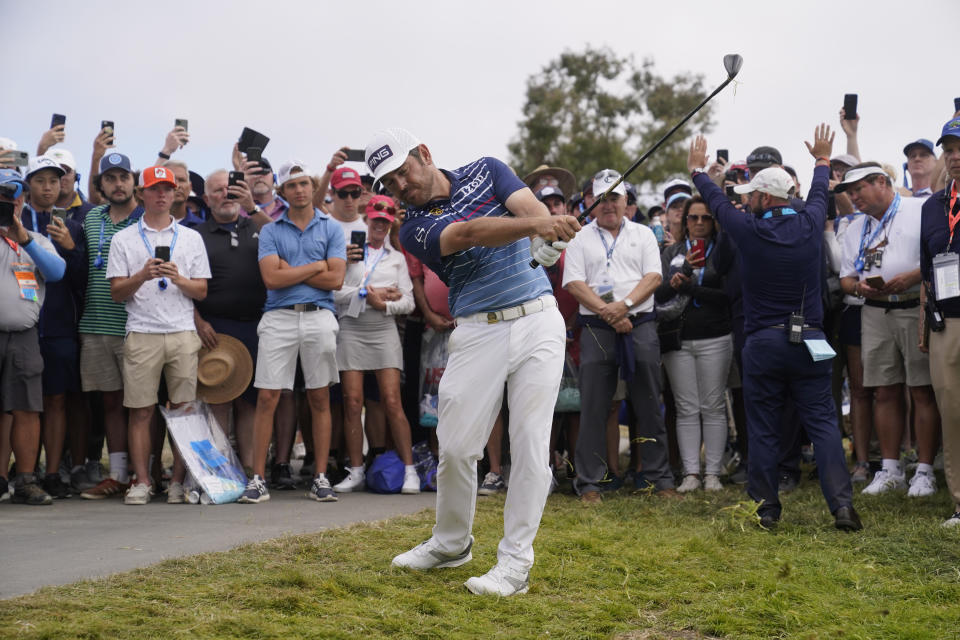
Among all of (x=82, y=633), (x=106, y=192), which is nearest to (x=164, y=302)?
(x=106, y=192)

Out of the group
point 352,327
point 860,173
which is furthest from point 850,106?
point 352,327

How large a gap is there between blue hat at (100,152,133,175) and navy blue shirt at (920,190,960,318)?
259 inches

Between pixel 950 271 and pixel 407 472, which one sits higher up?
pixel 950 271

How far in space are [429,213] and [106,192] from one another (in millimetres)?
4610

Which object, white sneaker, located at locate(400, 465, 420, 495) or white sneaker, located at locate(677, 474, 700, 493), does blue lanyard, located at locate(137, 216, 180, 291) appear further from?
white sneaker, located at locate(677, 474, 700, 493)

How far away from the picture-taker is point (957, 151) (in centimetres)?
671

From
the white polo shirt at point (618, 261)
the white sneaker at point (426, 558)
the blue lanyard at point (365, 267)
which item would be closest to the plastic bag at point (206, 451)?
the blue lanyard at point (365, 267)

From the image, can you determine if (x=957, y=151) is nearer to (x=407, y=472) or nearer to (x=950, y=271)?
(x=950, y=271)

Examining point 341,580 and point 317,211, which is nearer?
point 341,580

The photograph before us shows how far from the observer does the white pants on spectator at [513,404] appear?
199 inches

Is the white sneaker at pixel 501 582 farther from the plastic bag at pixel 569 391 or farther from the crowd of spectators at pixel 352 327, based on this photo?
the plastic bag at pixel 569 391

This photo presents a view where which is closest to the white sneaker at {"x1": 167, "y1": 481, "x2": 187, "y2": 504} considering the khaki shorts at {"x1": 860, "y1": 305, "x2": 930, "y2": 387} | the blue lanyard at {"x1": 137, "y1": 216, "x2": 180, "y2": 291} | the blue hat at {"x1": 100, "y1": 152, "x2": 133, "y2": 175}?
the blue lanyard at {"x1": 137, "y1": 216, "x2": 180, "y2": 291}

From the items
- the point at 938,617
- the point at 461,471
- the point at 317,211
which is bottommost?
the point at 938,617

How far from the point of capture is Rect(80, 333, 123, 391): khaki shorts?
8312 millimetres
